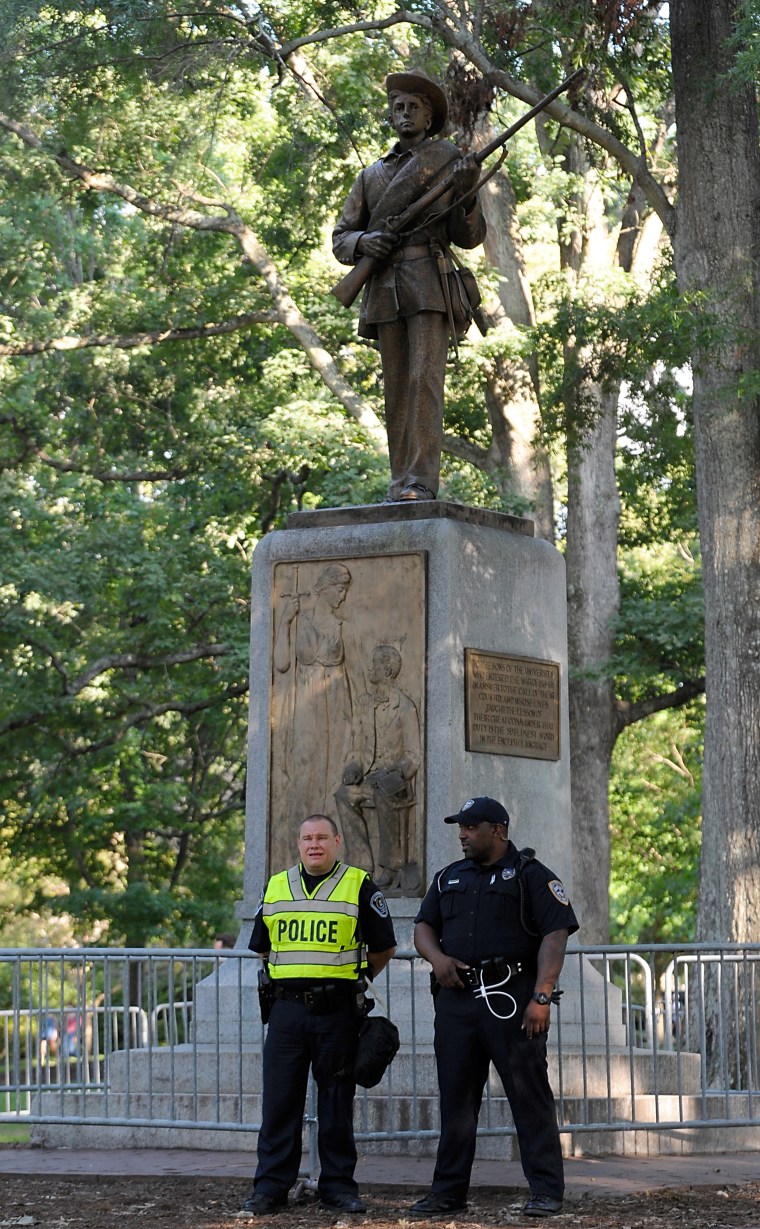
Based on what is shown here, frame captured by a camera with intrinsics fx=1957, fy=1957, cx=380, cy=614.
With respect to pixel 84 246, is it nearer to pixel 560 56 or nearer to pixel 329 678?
pixel 560 56

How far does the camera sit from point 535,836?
11664 mm

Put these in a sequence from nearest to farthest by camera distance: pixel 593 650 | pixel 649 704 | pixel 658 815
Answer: pixel 593 650 < pixel 649 704 < pixel 658 815

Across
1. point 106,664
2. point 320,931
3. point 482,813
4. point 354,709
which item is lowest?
point 320,931

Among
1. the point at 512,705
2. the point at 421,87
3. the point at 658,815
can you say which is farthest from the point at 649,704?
the point at 421,87

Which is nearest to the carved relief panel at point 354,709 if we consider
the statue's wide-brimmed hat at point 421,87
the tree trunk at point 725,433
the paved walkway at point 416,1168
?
the paved walkway at point 416,1168

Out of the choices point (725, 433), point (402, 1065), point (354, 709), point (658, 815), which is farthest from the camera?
point (658, 815)

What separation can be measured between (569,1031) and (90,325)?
60.7 ft

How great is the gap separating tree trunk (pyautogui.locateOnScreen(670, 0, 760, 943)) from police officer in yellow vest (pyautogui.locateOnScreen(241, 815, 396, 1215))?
1014cm

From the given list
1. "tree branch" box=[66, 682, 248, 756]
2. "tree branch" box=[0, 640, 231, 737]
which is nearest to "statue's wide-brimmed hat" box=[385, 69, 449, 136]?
"tree branch" box=[0, 640, 231, 737]

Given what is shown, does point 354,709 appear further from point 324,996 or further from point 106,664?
point 106,664

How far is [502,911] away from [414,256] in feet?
15.8

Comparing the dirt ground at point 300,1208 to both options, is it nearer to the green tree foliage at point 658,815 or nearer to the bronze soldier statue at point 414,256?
the bronze soldier statue at point 414,256

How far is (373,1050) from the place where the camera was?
27.4 ft

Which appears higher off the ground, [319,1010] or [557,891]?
[557,891]
